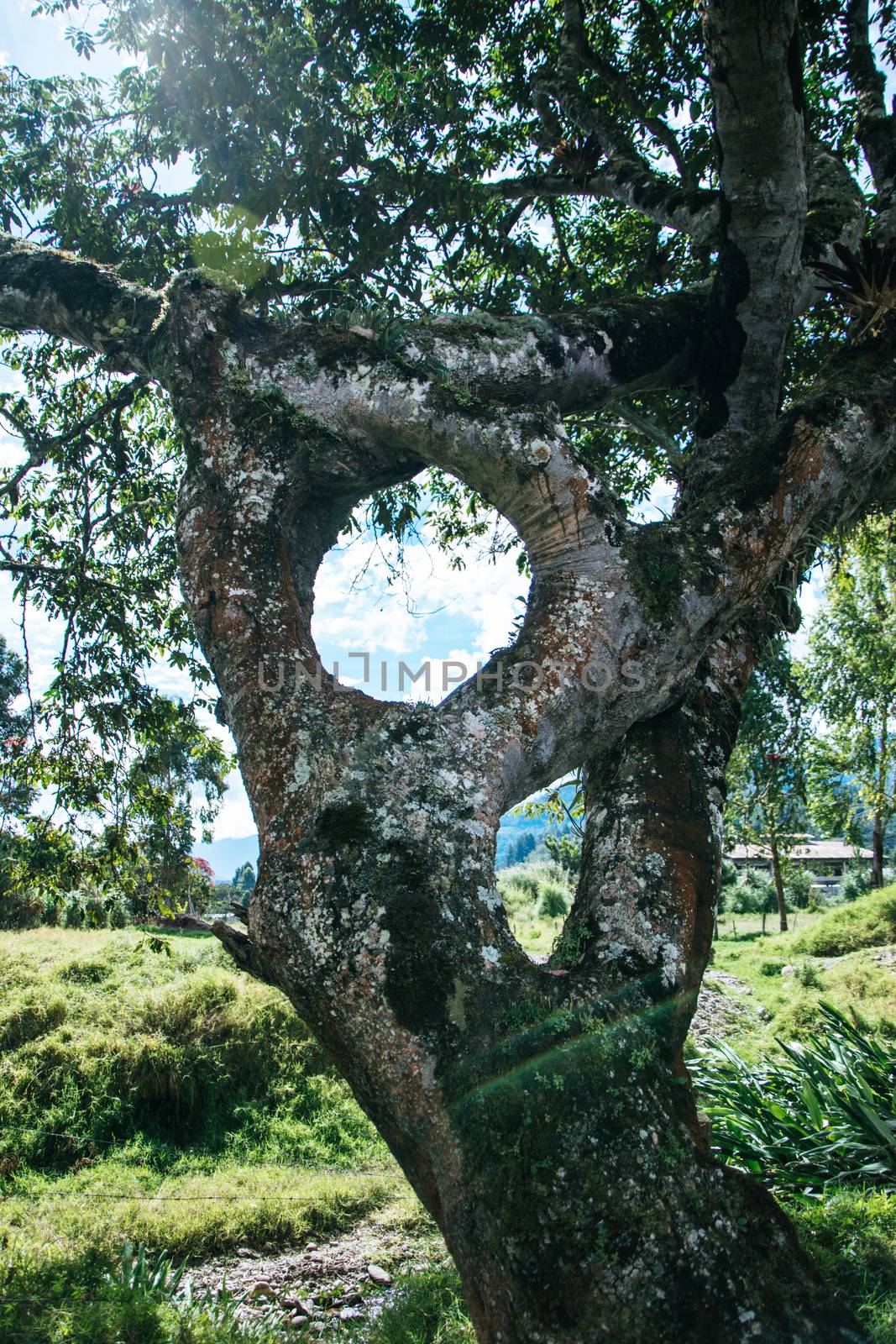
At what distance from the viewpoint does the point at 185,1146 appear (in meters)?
8.62

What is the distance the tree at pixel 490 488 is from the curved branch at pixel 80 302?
0.07 ft

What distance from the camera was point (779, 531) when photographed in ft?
11.9

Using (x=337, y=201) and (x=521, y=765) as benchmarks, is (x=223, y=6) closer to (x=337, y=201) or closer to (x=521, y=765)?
(x=337, y=201)

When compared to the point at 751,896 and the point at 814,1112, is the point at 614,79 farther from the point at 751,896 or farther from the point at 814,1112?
the point at 751,896

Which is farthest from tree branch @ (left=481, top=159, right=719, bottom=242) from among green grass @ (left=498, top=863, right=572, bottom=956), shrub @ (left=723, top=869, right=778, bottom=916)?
shrub @ (left=723, top=869, right=778, bottom=916)

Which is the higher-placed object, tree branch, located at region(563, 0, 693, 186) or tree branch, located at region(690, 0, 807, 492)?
tree branch, located at region(563, 0, 693, 186)

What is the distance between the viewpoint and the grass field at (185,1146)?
3.44m

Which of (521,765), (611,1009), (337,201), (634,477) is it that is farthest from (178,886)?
(634,477)

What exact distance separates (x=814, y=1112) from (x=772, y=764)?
10.7 meters

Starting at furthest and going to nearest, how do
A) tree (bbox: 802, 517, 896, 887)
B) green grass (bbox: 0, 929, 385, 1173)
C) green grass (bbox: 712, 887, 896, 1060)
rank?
tree (bbox: 802, 517, 896, 887)
green grass (bbox: 712, 887, 896, 1060)
green grass (bbox: 0, 929, 385, 1173)

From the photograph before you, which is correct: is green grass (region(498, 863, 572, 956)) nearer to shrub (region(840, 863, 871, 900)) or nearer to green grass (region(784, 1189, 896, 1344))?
shrub (region(840, 863, 871, 900))

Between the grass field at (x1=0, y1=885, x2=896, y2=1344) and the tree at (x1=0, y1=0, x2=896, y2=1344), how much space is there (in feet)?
4.93

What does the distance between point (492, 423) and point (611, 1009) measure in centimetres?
237

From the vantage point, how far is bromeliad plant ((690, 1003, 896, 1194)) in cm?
436
